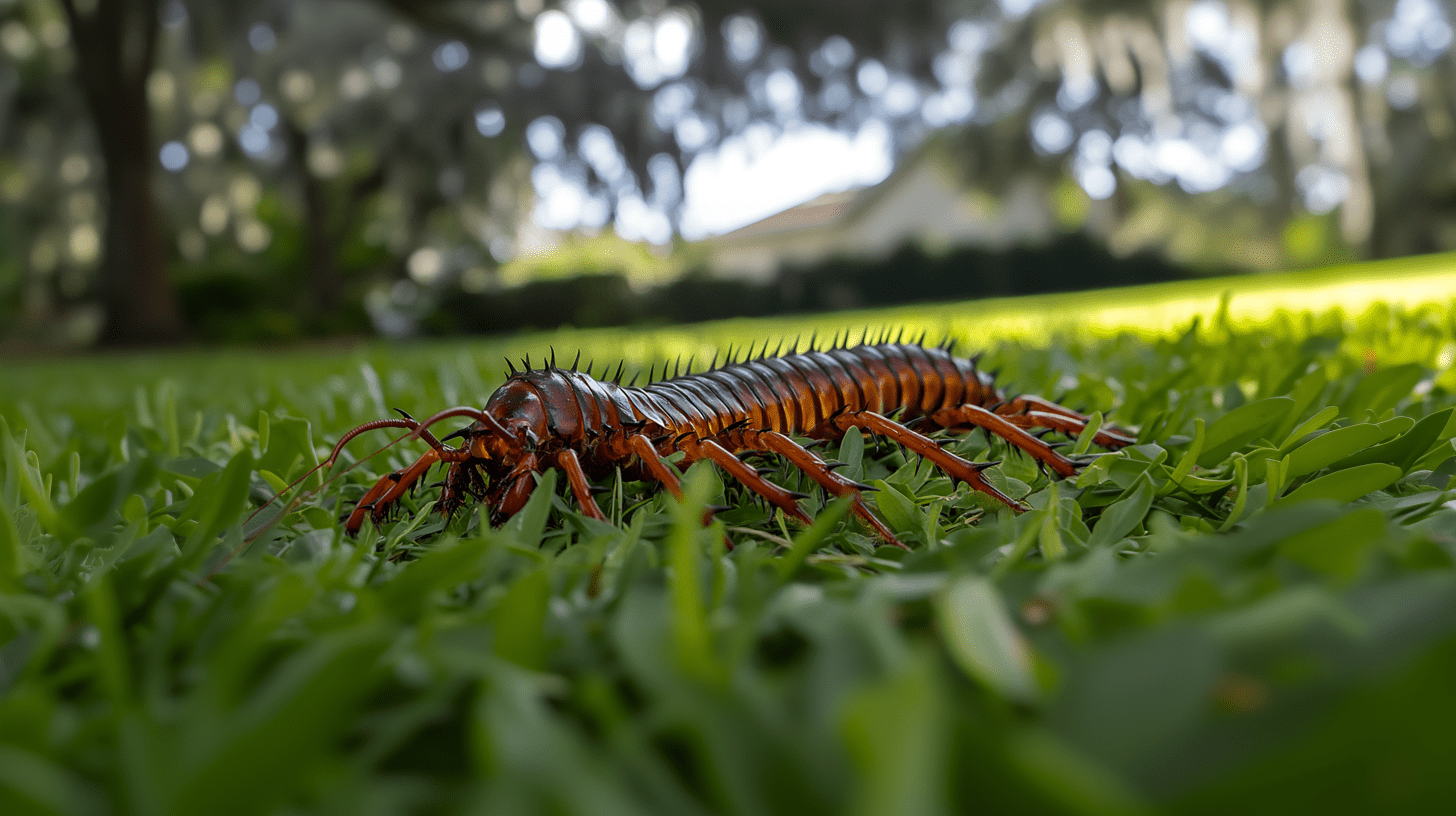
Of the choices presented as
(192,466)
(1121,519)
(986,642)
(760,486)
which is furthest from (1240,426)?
(192,466)

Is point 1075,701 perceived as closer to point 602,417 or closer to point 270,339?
point 602,417

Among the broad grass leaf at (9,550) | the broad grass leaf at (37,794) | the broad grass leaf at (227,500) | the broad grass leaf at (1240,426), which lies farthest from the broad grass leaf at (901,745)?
the broad grass leaf at (1240,426)

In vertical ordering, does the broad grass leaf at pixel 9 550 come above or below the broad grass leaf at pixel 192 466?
above

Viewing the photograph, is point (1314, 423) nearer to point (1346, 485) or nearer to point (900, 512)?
point (1346, 485)

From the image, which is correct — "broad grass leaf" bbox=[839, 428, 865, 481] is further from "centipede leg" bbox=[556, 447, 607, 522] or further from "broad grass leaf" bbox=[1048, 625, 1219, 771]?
"broad grass leaf" bbox=[1048, 625, 1219, 771]

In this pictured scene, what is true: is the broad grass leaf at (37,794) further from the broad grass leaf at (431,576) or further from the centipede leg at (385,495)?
the centipede leg at (385,495)

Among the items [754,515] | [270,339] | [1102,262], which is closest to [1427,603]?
[754,515]
